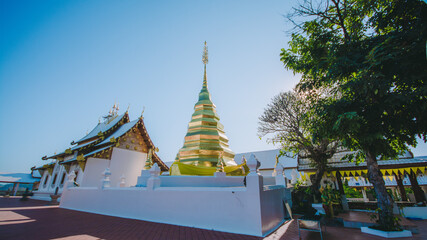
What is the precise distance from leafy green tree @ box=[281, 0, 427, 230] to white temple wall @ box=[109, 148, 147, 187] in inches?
525

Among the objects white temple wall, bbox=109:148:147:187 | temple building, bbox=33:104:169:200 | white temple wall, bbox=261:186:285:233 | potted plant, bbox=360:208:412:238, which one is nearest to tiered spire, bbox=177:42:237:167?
temple building, bbox=33:104:169:200

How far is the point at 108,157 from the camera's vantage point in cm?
1328

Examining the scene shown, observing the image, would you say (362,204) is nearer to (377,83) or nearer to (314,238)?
(314,238)

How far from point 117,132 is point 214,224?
43.3 feet

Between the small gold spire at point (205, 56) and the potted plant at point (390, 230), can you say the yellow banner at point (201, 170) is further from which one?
the small gold spire at point (205, 56)

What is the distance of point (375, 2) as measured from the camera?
507 centimetres

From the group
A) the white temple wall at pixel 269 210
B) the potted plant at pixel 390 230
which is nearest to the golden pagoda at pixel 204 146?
the white temple wall at pixel 269 210

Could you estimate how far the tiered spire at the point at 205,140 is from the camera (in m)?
10.2

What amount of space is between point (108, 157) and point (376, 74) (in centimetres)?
1496

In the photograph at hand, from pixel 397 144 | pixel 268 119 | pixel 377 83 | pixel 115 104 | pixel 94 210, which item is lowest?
pixel 94 210

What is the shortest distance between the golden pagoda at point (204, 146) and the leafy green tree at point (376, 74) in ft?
17.6

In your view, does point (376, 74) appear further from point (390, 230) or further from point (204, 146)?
point (204, 146)

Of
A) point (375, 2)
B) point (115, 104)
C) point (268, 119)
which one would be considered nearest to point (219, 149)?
point (268, 119)

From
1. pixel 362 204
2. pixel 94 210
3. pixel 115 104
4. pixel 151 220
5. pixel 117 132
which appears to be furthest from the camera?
pixel 115 104
